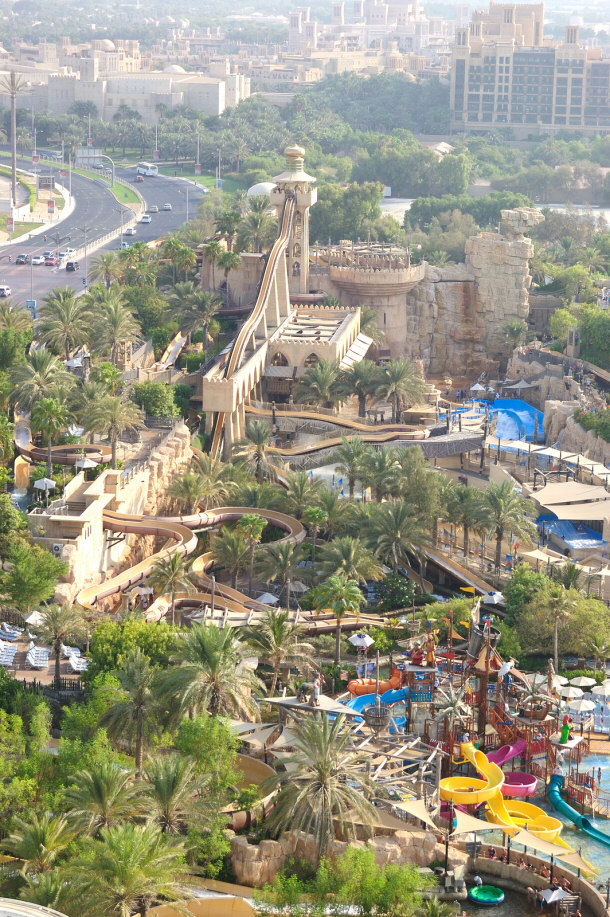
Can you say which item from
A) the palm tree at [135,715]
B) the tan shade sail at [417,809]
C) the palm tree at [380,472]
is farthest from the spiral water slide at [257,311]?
the tan shade sail at [417,809]

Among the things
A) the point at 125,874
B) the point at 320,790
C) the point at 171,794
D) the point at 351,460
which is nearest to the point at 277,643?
the point at 320,790

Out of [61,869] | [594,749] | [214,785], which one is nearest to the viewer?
[61,869]

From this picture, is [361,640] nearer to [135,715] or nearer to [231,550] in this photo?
[135,715]

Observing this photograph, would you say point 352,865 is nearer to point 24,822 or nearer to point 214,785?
point 214,785

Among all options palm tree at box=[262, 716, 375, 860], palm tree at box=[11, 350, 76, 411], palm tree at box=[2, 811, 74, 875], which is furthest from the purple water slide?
palm tree at box=[11, 350, 76, 411]

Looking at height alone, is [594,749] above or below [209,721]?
below

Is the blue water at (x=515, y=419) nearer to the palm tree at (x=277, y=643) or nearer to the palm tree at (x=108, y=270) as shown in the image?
the palm tree at (x=108, y=270)

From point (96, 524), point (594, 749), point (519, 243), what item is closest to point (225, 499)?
point (96, 524)
